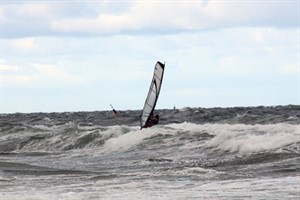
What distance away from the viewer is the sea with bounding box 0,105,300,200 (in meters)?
11.0

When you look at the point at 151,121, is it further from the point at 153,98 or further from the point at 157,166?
the point at 157,166

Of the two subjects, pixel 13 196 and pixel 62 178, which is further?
pixel 62 178

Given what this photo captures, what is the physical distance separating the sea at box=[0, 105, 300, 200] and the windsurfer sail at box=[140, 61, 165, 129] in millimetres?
1239

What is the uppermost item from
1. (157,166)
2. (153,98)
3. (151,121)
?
(153,98)

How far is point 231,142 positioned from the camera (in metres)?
19.6

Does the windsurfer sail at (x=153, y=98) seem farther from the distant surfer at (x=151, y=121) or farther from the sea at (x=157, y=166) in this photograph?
the sea at (x=157, y=166)

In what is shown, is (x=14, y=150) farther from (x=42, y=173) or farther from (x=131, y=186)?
(x=131, y=186)

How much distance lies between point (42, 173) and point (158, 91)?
494 inches

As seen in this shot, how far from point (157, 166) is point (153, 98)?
38.1 ft

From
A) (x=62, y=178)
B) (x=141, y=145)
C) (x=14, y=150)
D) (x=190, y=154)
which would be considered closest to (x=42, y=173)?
(x=62, y=178)

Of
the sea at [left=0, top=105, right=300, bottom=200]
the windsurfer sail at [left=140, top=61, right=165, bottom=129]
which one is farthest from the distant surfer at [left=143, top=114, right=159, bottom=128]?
the sea at [left=0, top=105, right=300, bottom=200]

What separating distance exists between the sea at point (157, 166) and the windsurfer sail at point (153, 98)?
124 centimetres

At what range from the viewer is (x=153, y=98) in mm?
27578

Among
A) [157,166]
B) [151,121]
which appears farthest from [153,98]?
[157,166]
